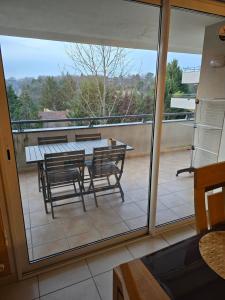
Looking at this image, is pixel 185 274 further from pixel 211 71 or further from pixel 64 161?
pixel 211 71

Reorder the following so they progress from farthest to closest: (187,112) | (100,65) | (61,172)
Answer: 1. (187,112)
2. (61,172)
3. (100,65)

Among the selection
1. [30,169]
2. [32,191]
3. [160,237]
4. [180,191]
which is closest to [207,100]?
[180,191]

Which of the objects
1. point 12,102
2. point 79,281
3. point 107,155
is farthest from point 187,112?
point 79,281

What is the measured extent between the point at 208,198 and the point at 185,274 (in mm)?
460

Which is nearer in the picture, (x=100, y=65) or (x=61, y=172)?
(x=100, y=65)

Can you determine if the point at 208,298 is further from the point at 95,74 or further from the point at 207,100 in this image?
the point at 207,100

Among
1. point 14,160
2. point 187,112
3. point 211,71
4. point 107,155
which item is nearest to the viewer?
point 14,160

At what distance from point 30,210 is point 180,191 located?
1.95 metres

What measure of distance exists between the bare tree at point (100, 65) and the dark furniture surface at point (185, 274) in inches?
64.9

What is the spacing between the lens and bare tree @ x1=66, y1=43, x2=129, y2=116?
203cm

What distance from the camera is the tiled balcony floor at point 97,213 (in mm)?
1953

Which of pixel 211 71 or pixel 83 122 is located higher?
pixel 211 71

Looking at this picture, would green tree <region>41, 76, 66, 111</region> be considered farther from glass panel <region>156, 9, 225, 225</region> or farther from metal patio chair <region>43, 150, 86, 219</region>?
glass panel <region>156, 9, 225, 225</region>

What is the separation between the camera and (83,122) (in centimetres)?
224
